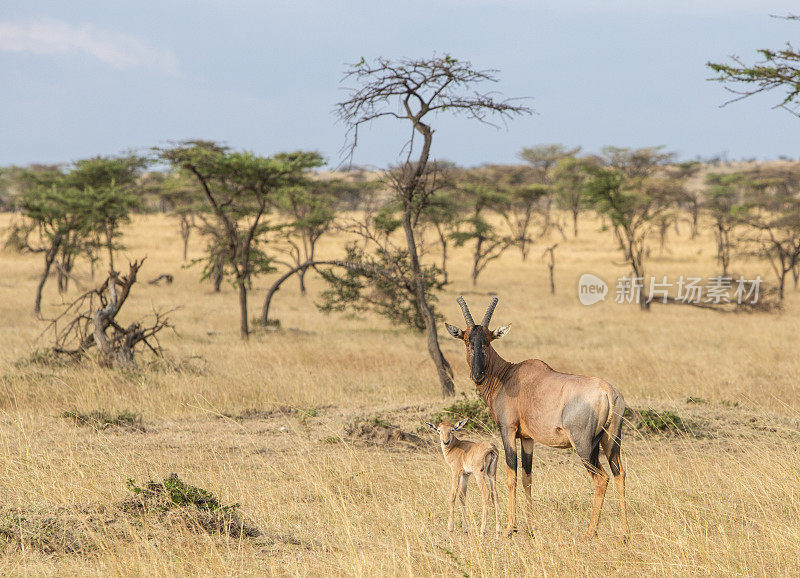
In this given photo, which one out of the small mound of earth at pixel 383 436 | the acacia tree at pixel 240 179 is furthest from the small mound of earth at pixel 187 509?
the acacia tree at pixel 240 179

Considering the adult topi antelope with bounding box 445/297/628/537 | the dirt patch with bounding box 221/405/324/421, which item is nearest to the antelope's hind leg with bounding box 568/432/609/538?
the adult topi antelope with bounding box 445/297/628/537

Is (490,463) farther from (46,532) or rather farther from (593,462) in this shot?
(46,532)

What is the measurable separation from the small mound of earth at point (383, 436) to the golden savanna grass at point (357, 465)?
0.12 meters

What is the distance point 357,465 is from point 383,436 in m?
1.48

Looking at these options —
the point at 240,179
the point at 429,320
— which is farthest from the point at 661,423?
the point at 240,179

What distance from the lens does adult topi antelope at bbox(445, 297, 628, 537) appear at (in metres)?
4.77

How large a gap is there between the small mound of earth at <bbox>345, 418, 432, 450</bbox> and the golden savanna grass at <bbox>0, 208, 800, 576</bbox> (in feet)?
0.38

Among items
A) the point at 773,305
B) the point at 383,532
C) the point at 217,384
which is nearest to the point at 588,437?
the point at 383,532

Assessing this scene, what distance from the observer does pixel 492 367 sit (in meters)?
5.38

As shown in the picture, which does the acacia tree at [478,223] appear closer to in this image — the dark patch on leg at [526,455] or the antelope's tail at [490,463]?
the dark patch on leg at [526,455]

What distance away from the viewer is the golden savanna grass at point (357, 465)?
15.2 feet

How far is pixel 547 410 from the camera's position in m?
4.94

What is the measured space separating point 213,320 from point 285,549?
68.6 feet

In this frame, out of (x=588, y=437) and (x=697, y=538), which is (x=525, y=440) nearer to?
(x=588, y=437)
